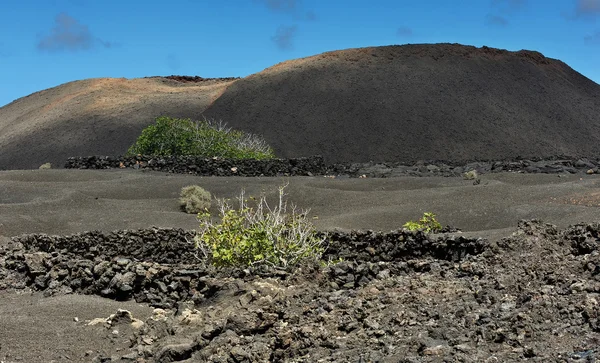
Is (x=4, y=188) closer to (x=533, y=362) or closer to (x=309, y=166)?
(x=309, y=166)

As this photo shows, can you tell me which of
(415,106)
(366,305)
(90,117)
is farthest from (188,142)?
(366,305)

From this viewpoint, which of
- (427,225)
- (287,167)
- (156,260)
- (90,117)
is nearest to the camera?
(156,260)

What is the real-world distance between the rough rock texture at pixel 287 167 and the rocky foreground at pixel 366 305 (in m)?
13.1

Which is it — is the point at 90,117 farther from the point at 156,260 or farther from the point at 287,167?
the point at 156,260

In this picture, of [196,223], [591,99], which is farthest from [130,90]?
[196,223]

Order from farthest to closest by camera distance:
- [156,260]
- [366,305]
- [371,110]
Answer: [371,110], [156,260], [366,305]

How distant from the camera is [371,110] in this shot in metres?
43.4

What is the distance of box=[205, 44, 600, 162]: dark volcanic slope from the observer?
40844 millimetres

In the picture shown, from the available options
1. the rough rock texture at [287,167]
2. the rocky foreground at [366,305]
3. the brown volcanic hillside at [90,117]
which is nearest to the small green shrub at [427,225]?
the rocky foreground at [366,305]

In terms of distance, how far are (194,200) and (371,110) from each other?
83.5 feet

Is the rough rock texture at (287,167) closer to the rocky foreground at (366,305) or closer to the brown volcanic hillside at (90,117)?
the rocky foreground at (366,305)

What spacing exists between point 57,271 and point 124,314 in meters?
2.65

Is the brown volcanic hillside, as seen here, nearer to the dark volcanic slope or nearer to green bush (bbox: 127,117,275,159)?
the dark volcanic slope

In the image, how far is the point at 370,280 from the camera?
29.8 ft
